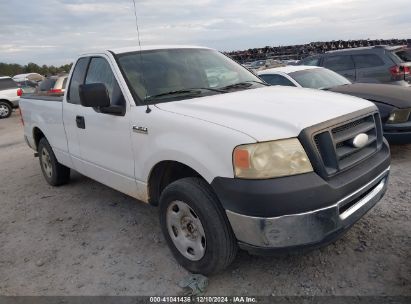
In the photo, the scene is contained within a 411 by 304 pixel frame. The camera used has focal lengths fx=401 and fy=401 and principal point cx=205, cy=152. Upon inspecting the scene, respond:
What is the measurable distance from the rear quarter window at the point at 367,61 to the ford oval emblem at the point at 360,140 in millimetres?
6547

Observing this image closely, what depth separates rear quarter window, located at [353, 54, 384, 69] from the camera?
29.1ft

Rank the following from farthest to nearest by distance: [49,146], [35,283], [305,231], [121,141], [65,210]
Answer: [49,146] → [65,210] → [121,141] → [35,283] → [305,231]

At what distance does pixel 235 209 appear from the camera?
2.62 meters

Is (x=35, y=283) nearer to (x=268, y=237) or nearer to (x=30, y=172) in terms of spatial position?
(x=268, y=237)

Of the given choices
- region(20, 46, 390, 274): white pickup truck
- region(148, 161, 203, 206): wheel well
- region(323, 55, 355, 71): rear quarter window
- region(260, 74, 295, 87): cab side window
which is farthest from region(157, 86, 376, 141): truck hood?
region(323, 55, 355, 71): rear quarter window

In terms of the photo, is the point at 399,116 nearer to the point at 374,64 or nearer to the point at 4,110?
the point at 374,64

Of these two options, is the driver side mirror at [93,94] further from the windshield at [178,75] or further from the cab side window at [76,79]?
the cab side window at [76,79]

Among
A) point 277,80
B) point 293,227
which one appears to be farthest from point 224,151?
point 277,80

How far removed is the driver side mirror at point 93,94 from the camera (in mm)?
3410

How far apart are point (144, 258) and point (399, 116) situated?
3.93m

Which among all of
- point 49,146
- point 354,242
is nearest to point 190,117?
point 354,242

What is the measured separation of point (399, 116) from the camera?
541 cm

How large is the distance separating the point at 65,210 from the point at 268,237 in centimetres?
318

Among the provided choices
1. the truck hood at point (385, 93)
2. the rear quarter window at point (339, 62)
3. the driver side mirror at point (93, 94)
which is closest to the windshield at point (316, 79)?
the truck hood at point (385, 93)
